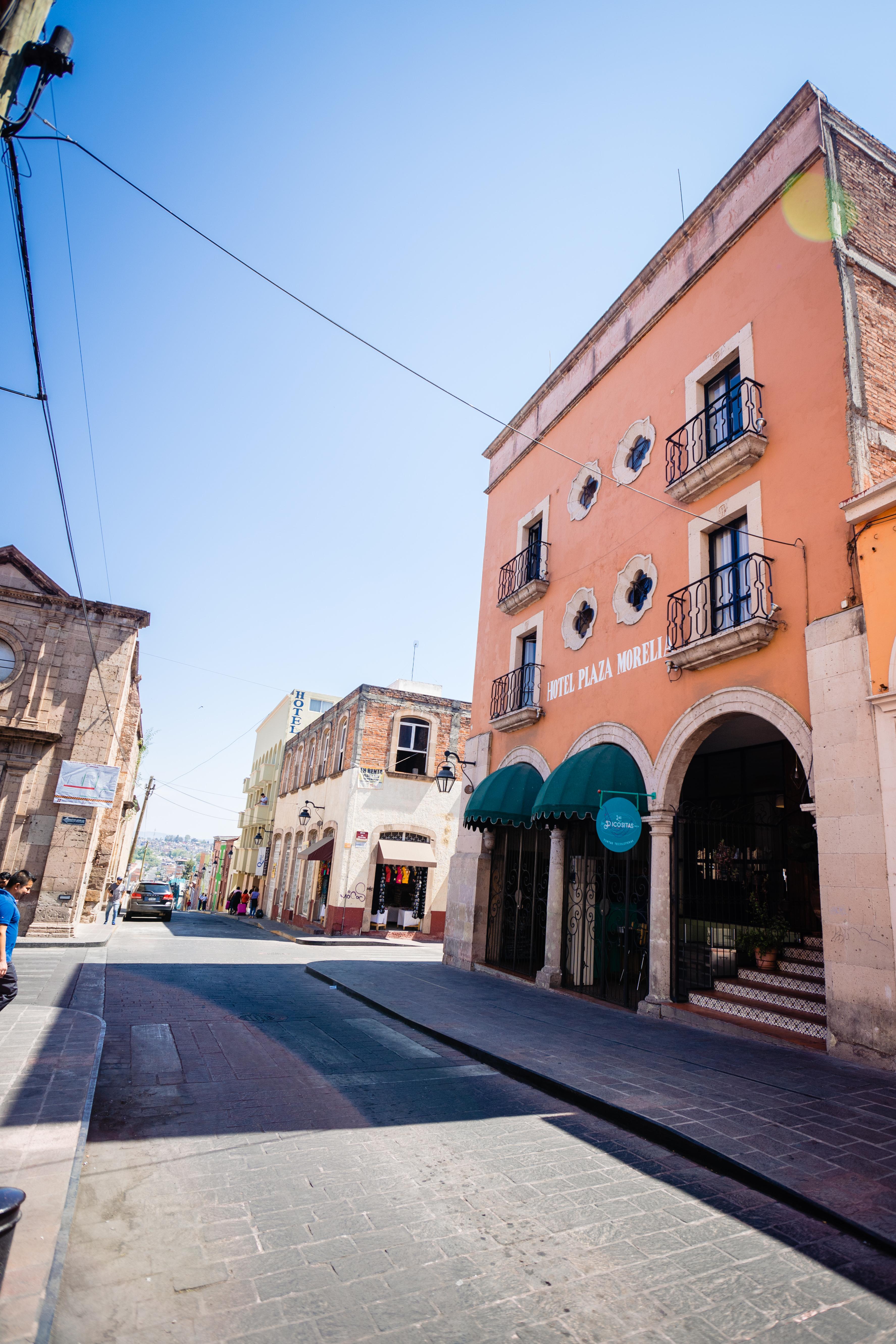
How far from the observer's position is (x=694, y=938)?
10750 millimetres

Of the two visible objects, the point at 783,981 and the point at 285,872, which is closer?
the point at 783,981

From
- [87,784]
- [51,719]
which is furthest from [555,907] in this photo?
[51,719]

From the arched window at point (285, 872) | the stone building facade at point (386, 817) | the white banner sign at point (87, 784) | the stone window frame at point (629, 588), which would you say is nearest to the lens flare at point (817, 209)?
the stone window frame at point (629, 588)

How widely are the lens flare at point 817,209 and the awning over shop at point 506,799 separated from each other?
31.7ft

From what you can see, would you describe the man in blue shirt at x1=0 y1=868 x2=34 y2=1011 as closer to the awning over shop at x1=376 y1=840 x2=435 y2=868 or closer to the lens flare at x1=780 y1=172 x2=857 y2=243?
the lens flare at x1=780 y1=172 x2=857 y2=243

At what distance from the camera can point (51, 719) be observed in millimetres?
16938

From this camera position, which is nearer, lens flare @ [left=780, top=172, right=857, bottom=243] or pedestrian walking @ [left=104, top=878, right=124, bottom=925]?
lens flare @ [left=780, top=172, right=857, bottom=243]

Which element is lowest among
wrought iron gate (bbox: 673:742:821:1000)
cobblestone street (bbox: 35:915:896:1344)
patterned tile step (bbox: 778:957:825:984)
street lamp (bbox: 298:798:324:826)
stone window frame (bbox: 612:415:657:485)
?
cobblestone street (bbox: 35:915:896:1344)

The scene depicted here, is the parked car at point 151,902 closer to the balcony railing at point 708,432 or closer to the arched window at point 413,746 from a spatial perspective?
the arched window at point 413,746

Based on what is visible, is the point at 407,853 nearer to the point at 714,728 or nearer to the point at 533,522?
the point at 533,522

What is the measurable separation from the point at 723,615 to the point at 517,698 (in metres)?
5.97

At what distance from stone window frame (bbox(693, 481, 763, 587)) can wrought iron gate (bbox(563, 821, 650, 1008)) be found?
168 inches

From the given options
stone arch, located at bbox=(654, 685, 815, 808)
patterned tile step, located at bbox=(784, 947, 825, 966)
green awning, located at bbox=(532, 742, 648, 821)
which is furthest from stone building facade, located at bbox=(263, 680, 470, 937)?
patterned tile step, located at bbox=(784, 947, 825, 966)

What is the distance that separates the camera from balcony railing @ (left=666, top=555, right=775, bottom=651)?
29.8 feet
